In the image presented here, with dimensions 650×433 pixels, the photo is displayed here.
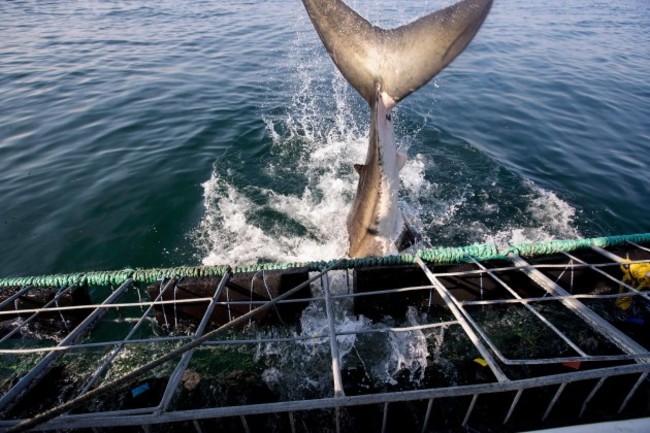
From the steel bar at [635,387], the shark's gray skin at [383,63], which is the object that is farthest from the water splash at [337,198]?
the steel bar at [635,387]

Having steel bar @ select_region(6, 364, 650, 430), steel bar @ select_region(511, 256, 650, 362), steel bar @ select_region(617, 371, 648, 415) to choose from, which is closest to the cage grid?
steel bar @ select_region(511, 256, 650, 362)

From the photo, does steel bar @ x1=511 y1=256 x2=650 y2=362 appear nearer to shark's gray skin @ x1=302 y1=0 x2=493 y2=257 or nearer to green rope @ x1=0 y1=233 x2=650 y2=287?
green rope @ x1=0 y1=233 x2=650 y2=287

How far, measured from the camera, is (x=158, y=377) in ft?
14.0

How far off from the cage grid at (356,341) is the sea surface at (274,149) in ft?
5.40

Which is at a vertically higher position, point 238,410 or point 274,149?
point 238,410

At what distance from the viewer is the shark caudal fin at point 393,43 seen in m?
→ 3.41

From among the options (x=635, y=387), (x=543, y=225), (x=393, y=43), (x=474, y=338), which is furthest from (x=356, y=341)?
(x=543, y=225)

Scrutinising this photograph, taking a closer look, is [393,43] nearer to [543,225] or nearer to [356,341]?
[356,341]

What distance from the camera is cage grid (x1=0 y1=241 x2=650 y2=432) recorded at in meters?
3.58

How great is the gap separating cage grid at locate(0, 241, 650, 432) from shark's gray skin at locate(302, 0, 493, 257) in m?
0.73

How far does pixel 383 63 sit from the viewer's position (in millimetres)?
4113

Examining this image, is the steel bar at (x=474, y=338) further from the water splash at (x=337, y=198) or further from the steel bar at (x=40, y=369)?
the steel bar at (x=40, y=369)

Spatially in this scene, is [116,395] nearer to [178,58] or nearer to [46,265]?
[46,265]

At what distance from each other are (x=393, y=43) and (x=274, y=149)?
577 cm
